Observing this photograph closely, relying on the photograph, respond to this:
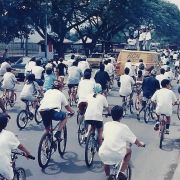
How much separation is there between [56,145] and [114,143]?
2.88 meters

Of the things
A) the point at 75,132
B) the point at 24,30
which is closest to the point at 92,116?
the point at 75,132

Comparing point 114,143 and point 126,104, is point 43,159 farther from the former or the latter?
point 126,104

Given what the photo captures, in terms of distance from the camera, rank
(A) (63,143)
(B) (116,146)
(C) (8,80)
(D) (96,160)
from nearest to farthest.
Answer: (B) (116,146) < (D) (96,160) < (A) (63,143) < (C) (8,80)

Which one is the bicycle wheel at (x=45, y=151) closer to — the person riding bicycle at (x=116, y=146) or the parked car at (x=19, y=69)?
the person riding bicycle at (x=116, y=146)

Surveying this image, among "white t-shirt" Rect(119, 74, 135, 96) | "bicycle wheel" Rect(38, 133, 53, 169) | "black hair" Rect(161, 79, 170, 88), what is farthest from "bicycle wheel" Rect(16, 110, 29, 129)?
"black hair" Rect(161, 79, 170, 88)

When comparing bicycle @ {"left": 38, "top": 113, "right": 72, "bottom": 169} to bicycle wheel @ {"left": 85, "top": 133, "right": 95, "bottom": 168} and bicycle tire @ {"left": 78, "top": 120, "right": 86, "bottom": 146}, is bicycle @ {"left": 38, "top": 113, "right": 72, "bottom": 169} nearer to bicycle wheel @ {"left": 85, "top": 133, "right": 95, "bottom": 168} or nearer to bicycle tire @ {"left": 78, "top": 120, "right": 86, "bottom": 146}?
bicycle wheel @ {"left": 85, "top": 133, "right": 95, "bottom": 168}

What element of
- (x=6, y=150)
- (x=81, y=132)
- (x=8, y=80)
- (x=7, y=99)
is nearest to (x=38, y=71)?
(x=8, y=80)

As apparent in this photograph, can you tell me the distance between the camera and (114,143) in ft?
22.3

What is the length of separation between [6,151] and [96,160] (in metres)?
3.77

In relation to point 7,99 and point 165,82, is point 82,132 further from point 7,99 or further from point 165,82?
point 7,99

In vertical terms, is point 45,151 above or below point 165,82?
below

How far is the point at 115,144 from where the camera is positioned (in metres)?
6.80

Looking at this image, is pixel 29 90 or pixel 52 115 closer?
pixel 52 115

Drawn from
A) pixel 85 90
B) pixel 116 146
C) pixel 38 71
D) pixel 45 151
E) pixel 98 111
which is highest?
pixel 38 71
